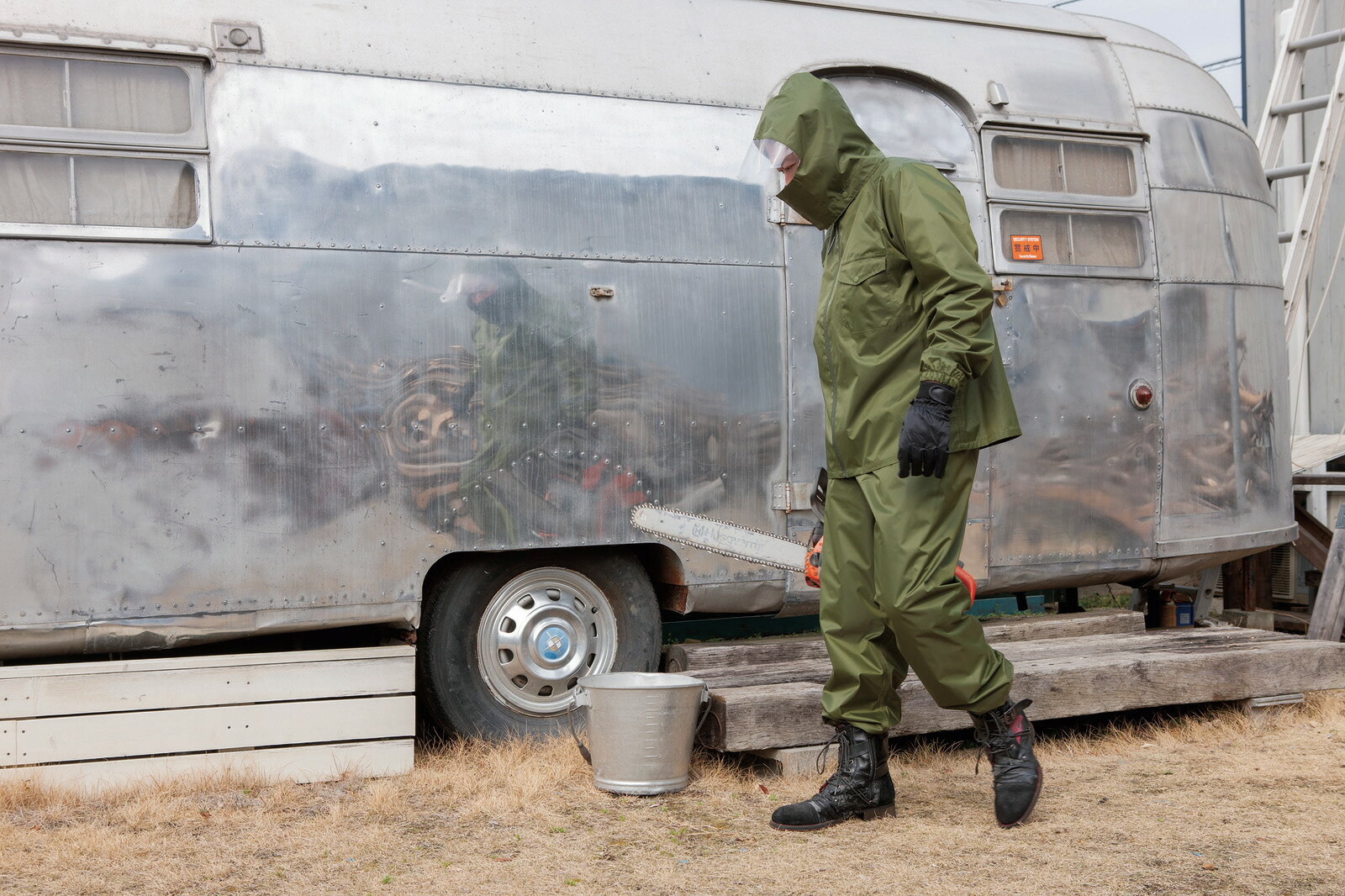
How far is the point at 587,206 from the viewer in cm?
479

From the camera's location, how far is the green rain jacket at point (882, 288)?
3.64 meters

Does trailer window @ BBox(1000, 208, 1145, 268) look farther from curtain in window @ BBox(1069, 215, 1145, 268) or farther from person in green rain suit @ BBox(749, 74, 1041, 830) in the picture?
person in green rain suit @ BBox(749, 74, 1041, 830)

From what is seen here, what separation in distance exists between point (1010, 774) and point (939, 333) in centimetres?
136

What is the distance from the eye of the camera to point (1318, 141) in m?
7.56

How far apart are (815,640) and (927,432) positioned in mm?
2125

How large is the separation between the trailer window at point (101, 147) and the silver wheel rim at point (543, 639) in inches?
68.9

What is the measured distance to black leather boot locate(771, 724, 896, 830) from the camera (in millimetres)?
3826

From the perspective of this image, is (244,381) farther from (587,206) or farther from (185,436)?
(587,206)

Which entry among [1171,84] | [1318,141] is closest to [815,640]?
[1171,84]

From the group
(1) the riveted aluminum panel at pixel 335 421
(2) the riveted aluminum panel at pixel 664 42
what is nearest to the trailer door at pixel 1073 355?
(2) the riveted aluminum panel at pixel 664 42

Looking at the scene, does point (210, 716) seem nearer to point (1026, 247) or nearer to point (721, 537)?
point (721, 537)

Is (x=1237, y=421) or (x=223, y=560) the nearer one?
(x=223, y=560)

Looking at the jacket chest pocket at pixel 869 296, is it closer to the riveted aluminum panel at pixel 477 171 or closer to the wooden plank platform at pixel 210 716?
the riveted aluminum panel at pixel 477 171

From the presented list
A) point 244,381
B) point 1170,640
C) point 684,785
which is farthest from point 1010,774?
point 244,381
